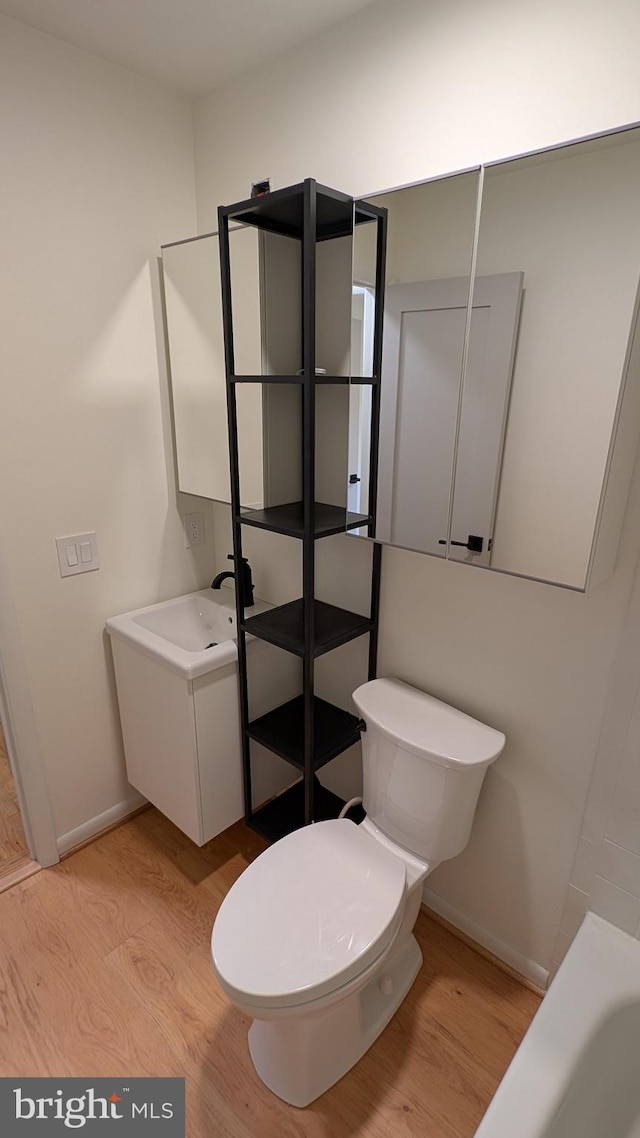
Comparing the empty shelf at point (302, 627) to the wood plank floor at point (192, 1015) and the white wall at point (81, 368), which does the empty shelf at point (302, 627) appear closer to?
the white wall at point (81, 368)

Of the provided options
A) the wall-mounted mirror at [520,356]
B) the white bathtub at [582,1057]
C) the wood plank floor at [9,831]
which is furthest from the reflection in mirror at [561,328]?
the wood plank floor at [9,831]

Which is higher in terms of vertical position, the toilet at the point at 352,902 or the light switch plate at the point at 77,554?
the light switch plate at the point at 77,554

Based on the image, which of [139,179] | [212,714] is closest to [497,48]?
[139,179]

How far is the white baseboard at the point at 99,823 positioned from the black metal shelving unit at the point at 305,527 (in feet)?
1.65

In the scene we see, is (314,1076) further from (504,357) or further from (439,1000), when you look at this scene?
(504,357)

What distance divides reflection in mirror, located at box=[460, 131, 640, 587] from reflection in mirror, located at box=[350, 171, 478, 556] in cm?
5

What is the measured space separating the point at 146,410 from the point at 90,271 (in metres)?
0.40

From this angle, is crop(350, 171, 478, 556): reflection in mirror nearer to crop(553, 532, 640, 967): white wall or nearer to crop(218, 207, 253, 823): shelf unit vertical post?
crop(218, 207, 253, 823): shelf unit vertical post

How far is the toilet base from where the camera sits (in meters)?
1.20

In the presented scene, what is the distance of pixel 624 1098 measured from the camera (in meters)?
1.12

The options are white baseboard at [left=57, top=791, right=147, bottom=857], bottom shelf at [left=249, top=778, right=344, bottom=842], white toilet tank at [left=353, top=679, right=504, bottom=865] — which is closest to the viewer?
white toilet tank at [left=353, top=679, right=504, bottom=865]

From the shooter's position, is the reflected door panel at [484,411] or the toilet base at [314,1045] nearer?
the reflected door panel at [484,411]

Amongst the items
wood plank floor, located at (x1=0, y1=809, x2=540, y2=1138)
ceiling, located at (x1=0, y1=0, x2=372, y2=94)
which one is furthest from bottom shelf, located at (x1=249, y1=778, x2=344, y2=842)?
ceiling, located at (x1=0, y1=0, x2=372, y2=94)

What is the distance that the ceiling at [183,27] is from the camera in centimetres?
120
